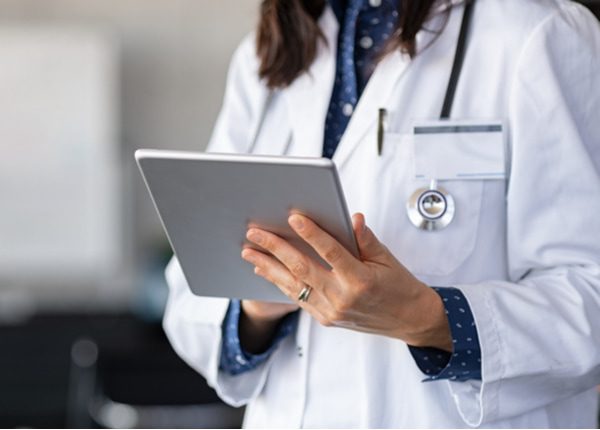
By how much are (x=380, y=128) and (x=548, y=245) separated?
0.94 ft

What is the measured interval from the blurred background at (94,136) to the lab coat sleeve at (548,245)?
9.42 feet

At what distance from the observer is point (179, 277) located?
68.2 inches

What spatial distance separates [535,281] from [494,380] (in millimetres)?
150

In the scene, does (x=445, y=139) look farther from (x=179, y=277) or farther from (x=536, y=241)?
(x=179, y=277)

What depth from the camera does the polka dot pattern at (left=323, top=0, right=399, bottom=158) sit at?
5.16ft

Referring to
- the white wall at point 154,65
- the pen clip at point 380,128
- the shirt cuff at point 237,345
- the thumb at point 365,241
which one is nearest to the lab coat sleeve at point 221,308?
the shirt cuff at point 237,345

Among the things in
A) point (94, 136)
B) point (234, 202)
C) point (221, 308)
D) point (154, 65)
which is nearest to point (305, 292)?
point (234, 202)

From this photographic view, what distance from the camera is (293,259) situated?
4.15ft

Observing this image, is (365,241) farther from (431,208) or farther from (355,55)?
(355,55)

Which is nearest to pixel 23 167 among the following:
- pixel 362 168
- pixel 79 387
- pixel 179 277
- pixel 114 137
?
pixel 114 137

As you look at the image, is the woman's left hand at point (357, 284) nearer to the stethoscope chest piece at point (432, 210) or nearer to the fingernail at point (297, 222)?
the fingernail at point (297, 222)

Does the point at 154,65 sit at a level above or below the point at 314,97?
below

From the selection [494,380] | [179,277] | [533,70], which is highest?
[533,70]

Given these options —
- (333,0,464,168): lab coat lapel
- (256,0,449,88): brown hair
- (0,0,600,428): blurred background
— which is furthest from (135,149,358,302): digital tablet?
(0,0,600,428): blurred background
